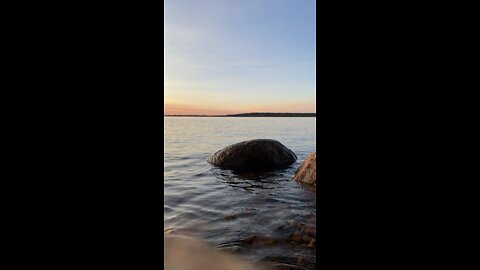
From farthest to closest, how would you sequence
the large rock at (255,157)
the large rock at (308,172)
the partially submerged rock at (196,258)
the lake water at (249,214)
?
1. the large rock at (255,157)
2. the large rock at (308,172)
3. the lake water at (249,214)
4. the partially submerged rock at (196,258)

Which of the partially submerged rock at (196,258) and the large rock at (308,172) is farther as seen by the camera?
the large rock at (308,172)

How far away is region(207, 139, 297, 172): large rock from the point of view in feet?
31.9

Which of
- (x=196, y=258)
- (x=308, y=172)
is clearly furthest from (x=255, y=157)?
(x=196, y=258)

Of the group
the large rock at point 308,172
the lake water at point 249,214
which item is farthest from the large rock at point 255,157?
the large rock at point 308,172

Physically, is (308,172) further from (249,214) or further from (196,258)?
(196,258)

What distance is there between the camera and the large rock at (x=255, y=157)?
971cm

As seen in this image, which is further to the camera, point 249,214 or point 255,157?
point 255,157

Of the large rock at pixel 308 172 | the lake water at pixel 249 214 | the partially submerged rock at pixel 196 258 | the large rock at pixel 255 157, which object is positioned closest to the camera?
the partially submerged rock at pixel 196 258

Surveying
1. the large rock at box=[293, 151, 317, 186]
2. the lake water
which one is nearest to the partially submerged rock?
the lake water

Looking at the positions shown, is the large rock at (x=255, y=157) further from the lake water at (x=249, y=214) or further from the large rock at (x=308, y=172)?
the large rock at (x=308, y=172)

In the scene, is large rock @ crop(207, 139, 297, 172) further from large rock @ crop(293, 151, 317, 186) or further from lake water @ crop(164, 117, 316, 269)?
large rock @ crop(293, 151, 317, 186)

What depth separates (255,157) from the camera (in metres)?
9.77
